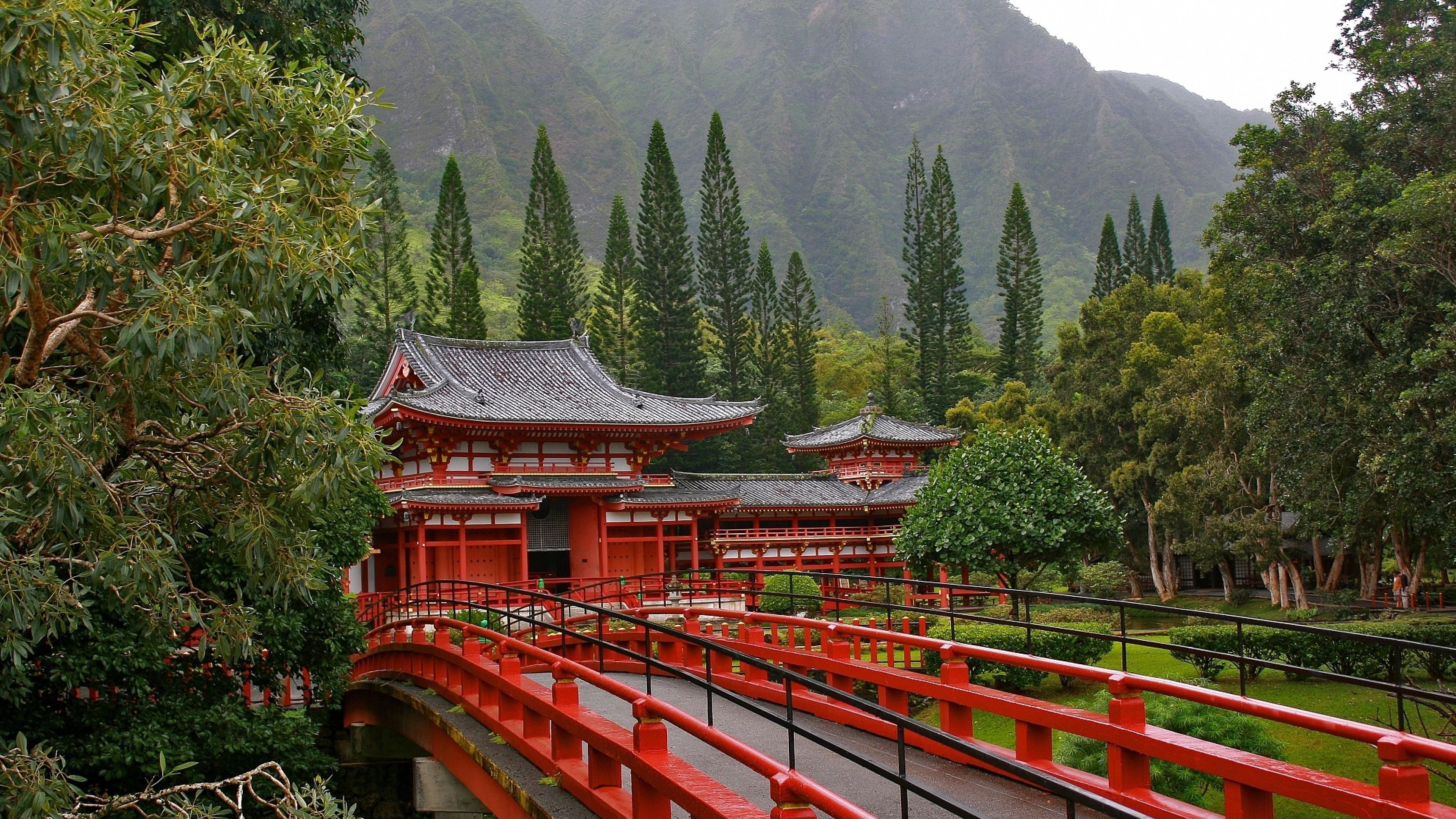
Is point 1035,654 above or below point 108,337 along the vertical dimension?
below

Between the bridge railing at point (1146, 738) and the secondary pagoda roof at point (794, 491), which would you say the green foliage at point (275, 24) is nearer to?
the bridge railing at point (1146, 738)

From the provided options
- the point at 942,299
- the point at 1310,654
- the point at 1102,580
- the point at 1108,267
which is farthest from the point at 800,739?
the point at 1108,267

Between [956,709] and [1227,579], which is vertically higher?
[956,709]

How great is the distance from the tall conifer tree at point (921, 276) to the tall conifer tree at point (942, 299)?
0.04 metres

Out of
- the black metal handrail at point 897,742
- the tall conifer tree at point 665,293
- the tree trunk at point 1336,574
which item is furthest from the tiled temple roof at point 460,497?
the tree trunk at point 1336,574

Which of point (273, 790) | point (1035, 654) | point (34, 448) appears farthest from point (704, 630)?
point (34, 448)

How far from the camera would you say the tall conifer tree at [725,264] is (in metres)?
46.3

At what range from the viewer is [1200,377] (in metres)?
29.8

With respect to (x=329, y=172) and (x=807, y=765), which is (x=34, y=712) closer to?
(x=329, y=172)

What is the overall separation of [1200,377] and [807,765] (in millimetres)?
25973

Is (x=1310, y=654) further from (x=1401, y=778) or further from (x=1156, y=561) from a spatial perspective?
(x=1156, y=561)

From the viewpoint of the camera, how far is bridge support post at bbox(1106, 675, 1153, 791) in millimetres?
6250

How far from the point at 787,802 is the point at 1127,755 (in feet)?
8.79

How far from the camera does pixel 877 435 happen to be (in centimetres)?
3247
